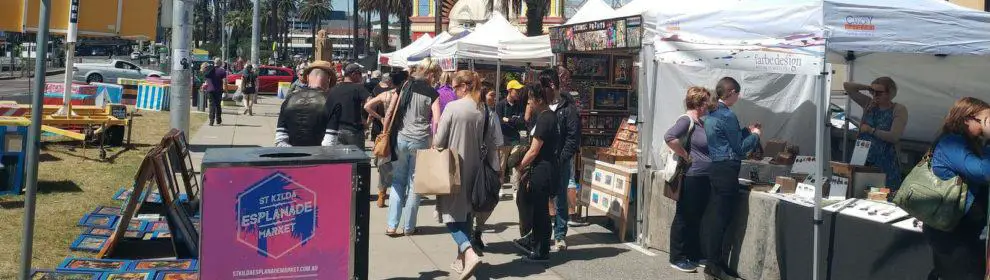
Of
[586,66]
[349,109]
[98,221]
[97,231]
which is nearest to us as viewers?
[97,231]

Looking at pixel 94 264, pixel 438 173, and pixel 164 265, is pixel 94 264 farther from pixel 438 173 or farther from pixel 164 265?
pixel 438 173

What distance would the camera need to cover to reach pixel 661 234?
8195 mm

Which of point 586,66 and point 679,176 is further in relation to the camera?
point 586,66

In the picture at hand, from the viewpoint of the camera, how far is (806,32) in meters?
6.12

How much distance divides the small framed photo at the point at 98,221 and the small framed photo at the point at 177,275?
216 centimetres

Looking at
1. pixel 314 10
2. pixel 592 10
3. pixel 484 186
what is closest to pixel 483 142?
pixel 484 186

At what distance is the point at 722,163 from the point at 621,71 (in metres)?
4.09

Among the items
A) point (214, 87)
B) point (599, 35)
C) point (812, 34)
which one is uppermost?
point (599, 35)

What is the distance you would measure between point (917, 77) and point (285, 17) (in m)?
86.3

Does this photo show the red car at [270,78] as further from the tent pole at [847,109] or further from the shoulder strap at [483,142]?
the shoulder strap at [483,142]

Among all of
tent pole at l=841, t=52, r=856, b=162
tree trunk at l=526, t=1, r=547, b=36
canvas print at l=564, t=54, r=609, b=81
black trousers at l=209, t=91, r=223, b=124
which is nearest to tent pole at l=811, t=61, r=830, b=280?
tent pole at l=841, t=52, r=856, b=162

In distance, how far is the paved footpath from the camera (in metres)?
7.34

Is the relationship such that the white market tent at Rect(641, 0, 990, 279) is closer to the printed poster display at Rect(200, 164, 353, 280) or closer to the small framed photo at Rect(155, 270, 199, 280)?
the printed poster display at Rect(200, 164, 353, 280)

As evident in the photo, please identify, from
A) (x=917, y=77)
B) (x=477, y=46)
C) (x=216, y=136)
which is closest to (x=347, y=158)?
(x=917, y=77)
